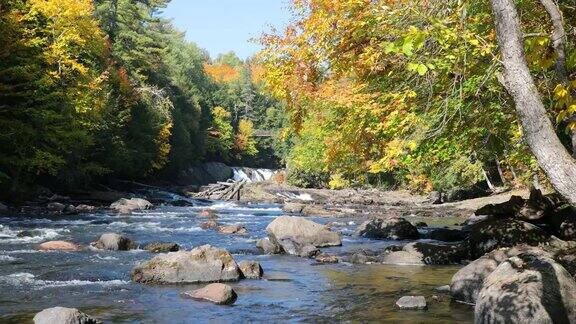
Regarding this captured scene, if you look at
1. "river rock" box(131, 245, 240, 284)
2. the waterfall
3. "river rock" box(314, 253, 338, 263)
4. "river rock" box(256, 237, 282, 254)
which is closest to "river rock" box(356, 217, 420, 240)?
"river rock" box(256, 237, 282, 254)

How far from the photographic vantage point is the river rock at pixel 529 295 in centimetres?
745

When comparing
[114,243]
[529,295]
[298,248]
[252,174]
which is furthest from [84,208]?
[252,174]

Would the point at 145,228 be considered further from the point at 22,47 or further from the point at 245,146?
the point at 245,146

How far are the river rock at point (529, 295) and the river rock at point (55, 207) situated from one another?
85.6ft

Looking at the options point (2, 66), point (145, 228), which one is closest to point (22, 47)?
point (2, 66)

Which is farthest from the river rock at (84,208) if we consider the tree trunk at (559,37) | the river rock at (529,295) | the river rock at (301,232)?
the tree trunk at (559,37)

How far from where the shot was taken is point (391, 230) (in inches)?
858

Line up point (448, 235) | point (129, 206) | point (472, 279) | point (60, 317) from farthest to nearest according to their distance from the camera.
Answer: point (129, 206), point (448, 235), point (472, 279), point (60, 317)

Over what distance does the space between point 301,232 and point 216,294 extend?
881 centimetres

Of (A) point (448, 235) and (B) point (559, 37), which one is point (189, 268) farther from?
(A) point (448, 235)

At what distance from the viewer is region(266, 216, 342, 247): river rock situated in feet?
61.9

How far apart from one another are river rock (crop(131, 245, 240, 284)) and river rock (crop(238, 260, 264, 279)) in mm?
422

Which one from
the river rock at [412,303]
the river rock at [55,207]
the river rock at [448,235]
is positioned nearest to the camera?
the river rock at [412,303]

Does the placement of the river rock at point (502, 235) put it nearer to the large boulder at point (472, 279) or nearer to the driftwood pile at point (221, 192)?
the large boulder at point (472, 279)
